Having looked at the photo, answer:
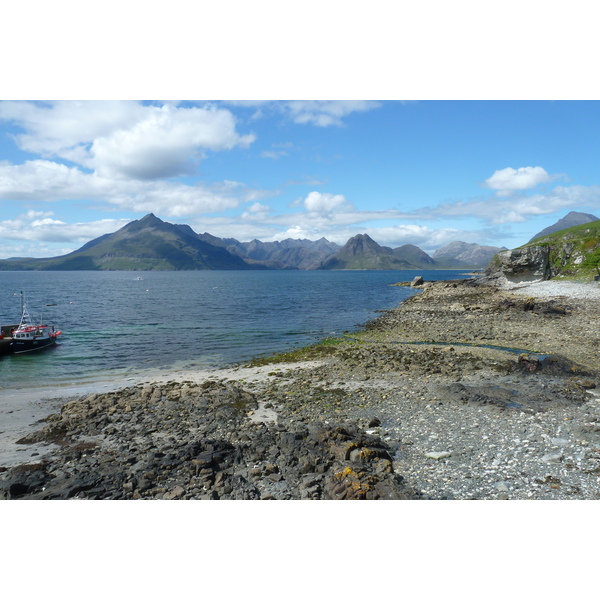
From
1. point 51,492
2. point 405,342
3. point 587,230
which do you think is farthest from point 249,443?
point 587,230

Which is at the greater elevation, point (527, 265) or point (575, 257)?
point (575, 257)

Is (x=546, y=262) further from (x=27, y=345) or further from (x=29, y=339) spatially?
(x=27, y=345)

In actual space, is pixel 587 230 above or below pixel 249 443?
above

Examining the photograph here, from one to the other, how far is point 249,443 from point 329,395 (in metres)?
6.47

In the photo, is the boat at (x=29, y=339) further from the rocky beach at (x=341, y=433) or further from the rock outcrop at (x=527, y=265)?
the rock outcrop at (x=527, y=265)

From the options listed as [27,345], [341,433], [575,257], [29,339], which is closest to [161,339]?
[29,339]

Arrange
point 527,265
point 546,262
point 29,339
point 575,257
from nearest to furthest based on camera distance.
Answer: point 29,339
point 527,265
point 546,262
point 575,257

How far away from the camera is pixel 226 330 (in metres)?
43.0

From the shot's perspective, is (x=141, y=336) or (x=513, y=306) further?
(x=513, y=306)

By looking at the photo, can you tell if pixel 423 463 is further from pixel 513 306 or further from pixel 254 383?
pixel 513 306

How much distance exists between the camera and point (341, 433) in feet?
40.0

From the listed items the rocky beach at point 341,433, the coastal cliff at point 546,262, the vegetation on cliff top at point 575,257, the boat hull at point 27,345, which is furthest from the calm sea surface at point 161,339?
the vegetation on cliff top at point 575,257

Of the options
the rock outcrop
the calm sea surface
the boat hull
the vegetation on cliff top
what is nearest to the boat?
the boat hull

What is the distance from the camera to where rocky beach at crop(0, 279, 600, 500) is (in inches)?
373
